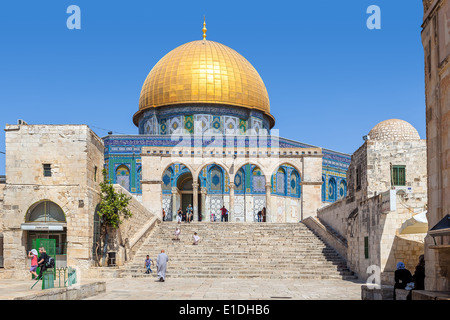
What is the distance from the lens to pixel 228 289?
43.4ft

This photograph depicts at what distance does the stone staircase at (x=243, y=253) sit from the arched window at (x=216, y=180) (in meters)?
8.60

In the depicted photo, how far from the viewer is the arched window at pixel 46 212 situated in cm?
1666

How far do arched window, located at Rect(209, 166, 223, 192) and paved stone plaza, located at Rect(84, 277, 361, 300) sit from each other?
15813 millimetres

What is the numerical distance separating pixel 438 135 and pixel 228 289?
605cm

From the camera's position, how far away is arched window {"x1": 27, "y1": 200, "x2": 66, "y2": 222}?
16.7 metres

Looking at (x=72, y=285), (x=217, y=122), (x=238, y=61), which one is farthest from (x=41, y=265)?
(x=238, y=61)

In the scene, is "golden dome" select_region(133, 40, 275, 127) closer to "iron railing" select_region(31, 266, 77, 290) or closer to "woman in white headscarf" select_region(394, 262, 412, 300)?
"iron railing" select_region(31, 266, 77, 290)

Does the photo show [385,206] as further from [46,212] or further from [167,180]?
[167,180]

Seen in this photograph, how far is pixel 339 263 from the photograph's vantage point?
17859 mm

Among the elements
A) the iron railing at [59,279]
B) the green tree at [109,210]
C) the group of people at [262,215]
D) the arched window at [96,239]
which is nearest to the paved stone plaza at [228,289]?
the iron railing at [59,279]

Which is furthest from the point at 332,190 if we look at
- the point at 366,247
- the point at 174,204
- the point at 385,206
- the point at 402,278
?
the point at 402,278

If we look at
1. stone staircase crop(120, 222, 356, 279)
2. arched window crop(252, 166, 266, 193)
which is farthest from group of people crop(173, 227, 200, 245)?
arched window crop(252, 166, 266, 193)

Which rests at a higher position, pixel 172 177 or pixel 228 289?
pixel 172 177

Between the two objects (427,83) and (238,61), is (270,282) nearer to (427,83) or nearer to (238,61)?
(427,83)
